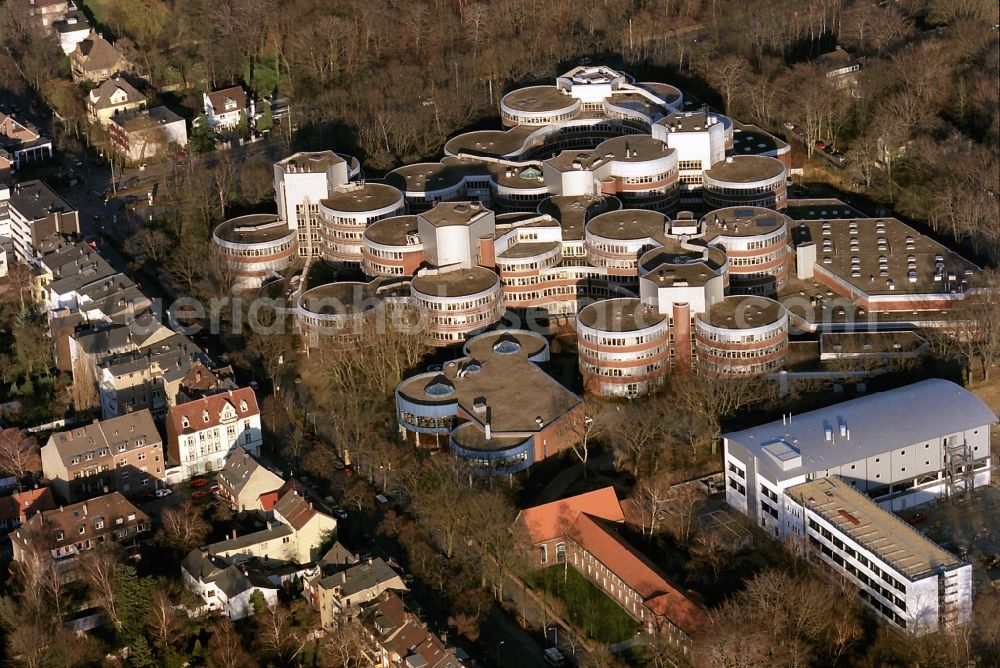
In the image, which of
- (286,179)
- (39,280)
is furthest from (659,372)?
(39,280)

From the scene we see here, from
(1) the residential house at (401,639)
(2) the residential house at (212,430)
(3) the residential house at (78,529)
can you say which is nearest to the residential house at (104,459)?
(2) the residential house at (212,430)

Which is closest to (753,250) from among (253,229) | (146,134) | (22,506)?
(253,229)

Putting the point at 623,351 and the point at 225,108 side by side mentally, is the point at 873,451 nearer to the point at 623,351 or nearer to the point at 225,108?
the point at 623,351

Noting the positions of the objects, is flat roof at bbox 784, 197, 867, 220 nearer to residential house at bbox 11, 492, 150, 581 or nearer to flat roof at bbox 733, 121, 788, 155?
flat roof at bbox 733, 121, 788, 155

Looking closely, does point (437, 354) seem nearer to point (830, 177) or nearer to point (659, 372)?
point (659, 372)

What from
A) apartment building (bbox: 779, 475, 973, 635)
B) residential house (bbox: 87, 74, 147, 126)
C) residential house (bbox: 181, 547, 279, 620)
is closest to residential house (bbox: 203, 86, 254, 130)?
residential house (bbox: 87, 74, 147, 126)

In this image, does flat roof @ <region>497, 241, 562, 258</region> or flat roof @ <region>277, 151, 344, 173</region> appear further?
flat roof @ <region>277, 151, 344, 173</region>
